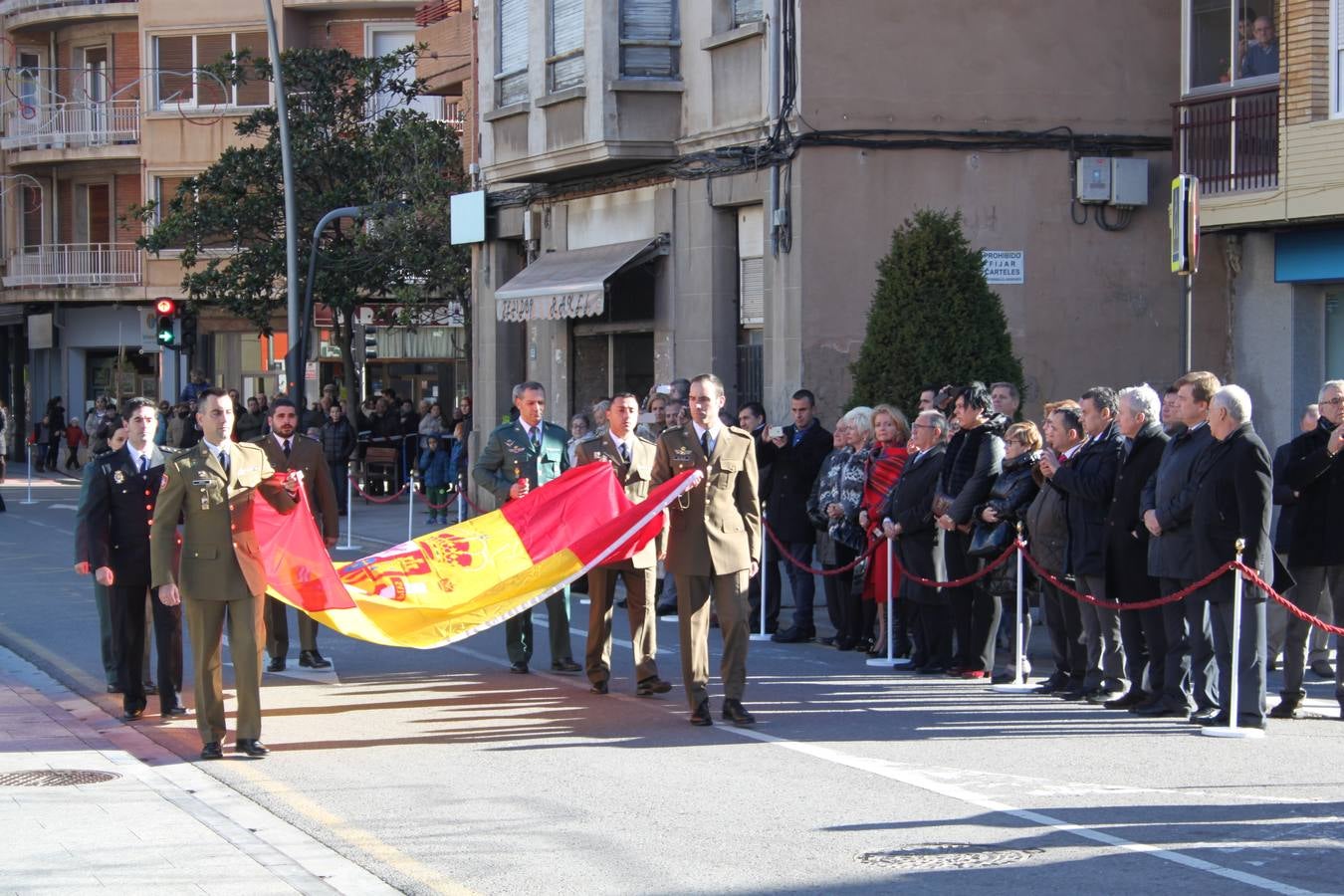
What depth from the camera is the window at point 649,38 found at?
24.5 m

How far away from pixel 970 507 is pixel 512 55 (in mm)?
16668

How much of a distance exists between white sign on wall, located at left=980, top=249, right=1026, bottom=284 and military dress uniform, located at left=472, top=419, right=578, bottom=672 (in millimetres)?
10001

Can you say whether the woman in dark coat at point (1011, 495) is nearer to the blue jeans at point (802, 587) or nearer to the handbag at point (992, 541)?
the handbag at point (992, 541)

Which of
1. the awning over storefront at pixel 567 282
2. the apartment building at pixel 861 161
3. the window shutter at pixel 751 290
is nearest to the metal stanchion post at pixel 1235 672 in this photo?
the apartment building at pixel 861 161

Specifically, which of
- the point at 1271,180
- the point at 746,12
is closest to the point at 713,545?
the point at 1271,180

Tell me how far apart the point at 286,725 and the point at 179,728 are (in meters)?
0.66

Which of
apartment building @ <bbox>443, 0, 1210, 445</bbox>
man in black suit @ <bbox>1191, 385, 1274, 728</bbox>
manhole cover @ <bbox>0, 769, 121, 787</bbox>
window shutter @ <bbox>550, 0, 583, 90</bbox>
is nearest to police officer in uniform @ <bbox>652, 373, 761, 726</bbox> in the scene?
man in black suit @ <bbox>1191, 385, 1274, 728</bbox>

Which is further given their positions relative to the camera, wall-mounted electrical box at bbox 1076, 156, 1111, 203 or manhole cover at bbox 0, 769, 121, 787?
wall-mounted electrical box at bbox 1076, 156, 1111, 203

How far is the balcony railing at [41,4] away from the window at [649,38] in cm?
3058

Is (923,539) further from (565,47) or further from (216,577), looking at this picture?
(565,47)

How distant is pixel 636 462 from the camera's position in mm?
13016

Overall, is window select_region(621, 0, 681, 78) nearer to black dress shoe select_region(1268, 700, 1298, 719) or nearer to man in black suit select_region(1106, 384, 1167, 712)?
man in black suit select_region(1106, 384, 1167, 712)

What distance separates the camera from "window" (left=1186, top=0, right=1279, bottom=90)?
2134 cm

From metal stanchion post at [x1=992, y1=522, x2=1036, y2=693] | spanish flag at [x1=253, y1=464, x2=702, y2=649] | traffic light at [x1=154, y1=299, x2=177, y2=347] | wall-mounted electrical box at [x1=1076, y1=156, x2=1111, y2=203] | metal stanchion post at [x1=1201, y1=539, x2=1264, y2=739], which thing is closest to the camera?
metal stanchion post at [x1=1201, y1=539, x2=1264, y2=739]
